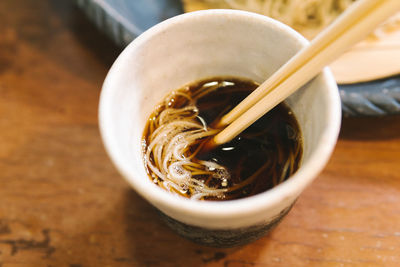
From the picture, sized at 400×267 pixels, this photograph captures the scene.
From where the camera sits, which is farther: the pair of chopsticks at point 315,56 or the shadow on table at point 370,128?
the shadow on table at point 370,128

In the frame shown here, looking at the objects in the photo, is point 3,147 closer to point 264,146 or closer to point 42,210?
point 42,210

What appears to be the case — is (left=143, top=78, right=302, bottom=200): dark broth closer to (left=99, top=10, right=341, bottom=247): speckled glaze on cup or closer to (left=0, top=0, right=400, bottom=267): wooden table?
(left=99, top=10, right=341, bottom=247): speckled glaze on cup

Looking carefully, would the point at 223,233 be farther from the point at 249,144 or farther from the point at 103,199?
the point at 103,199

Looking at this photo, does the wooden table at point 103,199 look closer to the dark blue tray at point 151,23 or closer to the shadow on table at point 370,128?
the shadow on table at point 370,128

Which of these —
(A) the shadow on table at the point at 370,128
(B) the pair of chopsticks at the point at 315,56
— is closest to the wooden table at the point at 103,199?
(A) the shadow on table at the point at 370,128

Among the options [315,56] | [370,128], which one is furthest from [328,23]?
[315,56]

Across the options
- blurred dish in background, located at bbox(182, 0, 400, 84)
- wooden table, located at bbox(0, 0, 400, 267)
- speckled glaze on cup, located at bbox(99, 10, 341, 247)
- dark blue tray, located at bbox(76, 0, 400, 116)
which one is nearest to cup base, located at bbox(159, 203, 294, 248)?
speckled glaze on cup, located at bbox(99, 10, 341, 247)
